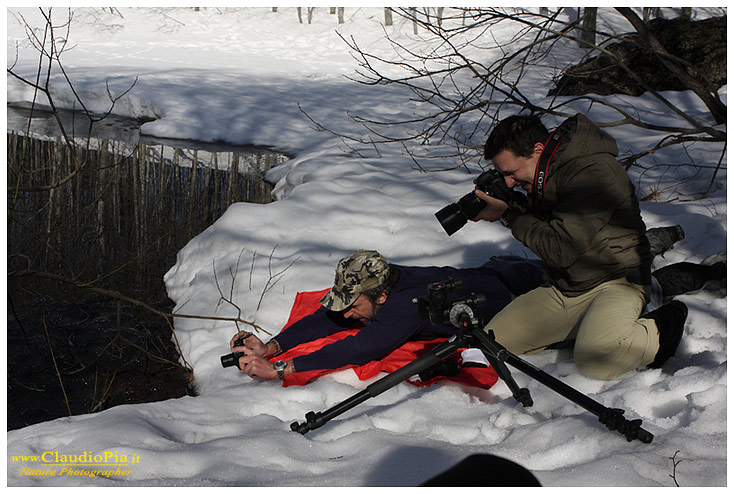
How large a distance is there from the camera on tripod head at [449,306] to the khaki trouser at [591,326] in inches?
24.3

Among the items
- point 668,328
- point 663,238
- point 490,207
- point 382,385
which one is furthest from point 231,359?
point 663,238

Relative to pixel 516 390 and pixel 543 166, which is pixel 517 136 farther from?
pixel 516 390

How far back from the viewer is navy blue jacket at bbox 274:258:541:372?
9.05 ft

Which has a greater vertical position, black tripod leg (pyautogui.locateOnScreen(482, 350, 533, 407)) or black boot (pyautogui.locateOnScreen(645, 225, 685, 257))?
black boot (pyautogui.locateOnScreen(645, 225, 685, 257))

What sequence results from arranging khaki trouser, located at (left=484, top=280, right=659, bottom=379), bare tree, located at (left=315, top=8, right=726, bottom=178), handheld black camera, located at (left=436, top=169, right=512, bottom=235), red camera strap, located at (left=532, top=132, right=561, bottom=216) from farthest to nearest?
bare tree, located at (left=315, top=8, right=726, bottom=178)
handheld black camera, located at (left=436, top=169, right=512, bottom=235)
red camera strap, located at (left=532, top=132, right=561, bottom=216)
khaki trouser, located at (left=484, top=280, right=659, bottom=379)

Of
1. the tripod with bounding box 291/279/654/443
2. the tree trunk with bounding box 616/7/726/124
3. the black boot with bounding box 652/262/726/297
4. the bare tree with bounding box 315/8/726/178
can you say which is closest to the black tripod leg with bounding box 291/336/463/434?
the tripod with bounding box 291/279/654/443

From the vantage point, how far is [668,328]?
2.58 m

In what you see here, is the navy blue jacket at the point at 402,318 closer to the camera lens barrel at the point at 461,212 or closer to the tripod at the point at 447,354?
the camera lens barrel at the point at 461,212

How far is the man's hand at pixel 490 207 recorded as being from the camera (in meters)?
2.73

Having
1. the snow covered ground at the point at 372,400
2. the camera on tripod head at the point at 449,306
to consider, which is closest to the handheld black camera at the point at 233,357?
the snow covered ground at the point at 372,400

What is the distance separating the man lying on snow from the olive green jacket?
0.43 metres

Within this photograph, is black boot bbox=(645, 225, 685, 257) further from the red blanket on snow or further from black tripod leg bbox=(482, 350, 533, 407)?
black tripod leg bbox=(482, 350, 533, 407)

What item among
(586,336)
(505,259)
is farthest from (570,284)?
(505,259)

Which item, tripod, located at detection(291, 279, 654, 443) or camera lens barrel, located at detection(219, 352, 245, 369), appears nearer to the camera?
tripod, located at detection(291, 279, 654, 443)
